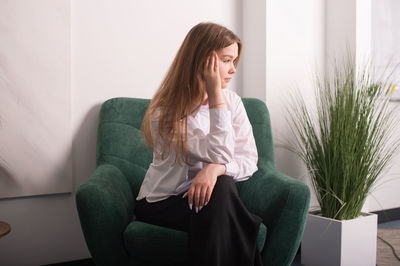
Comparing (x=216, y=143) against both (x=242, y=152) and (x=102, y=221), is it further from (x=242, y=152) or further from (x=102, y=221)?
(x=102, y=221)

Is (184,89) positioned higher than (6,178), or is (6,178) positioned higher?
(184,89)

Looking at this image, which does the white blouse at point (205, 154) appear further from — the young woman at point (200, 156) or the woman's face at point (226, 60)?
the woman's face at point (226, 60)

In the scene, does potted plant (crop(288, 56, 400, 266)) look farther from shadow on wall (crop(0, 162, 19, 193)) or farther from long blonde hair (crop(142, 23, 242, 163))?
shadow on wall (crop(0, 162, 19, 193))

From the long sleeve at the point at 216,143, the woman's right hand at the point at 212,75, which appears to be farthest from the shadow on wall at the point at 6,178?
the woman's right hand at the point at 212,75

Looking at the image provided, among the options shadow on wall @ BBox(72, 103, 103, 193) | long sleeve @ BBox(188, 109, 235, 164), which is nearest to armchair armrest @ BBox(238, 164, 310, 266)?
long sleeve @ BBox(188, 109, 235, 164)

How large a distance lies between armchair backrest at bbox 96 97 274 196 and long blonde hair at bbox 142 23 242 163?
0.42m

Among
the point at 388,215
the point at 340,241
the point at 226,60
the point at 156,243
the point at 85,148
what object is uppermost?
the point at 226,60

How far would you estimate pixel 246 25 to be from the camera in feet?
8.25

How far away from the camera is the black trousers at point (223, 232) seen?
3.94 feet

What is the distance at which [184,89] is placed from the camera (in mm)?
1478

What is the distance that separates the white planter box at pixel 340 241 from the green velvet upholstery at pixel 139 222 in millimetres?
511

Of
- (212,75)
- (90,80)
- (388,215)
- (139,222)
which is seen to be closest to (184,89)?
(212,75)

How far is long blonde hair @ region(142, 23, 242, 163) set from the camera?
1438 mm

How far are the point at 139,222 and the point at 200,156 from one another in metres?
0.33
